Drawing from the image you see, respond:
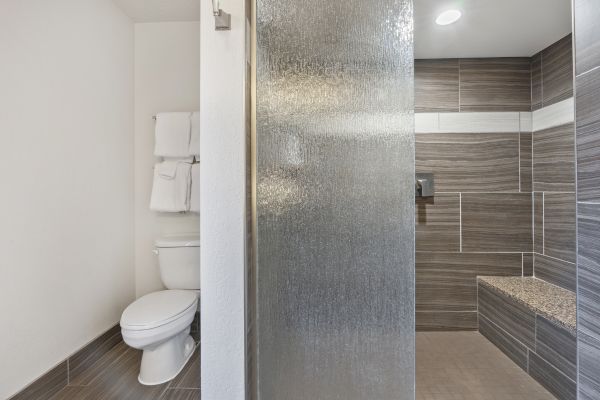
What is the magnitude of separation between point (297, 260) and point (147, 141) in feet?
6.12

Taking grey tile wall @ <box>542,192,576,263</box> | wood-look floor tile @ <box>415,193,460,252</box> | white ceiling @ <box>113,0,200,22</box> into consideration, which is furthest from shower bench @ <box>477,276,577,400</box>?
white ceiling @ <box>113,0,200,22</box>

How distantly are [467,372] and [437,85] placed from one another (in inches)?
69.0

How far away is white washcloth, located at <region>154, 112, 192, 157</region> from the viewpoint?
208cm

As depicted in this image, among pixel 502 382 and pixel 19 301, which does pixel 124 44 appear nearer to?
pixel 19 301

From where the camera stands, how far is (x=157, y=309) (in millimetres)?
1648

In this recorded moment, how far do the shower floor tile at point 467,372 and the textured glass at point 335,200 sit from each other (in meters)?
0.90

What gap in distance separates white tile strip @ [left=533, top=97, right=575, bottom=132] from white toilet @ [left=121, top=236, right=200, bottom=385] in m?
2.10

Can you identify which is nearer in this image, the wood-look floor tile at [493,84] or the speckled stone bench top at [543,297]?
the speckled stone bench top at [543,297]

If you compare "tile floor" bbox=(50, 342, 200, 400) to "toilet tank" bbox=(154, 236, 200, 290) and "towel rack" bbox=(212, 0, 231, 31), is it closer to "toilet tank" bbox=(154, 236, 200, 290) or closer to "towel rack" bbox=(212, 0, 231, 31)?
"toilet tank" bbox=(154, 236, 200, 290)

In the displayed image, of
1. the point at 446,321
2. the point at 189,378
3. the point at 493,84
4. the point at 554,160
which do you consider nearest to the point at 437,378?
the point at 446,321

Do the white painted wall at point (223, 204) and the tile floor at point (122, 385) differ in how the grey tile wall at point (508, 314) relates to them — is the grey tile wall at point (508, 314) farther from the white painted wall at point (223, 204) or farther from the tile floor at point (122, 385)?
the tile floor at point (122, 385)

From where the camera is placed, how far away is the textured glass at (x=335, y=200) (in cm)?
87

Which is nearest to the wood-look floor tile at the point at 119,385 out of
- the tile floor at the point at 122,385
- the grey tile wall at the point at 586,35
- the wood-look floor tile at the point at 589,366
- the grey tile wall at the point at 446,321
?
the tile floor at the point at 122,385

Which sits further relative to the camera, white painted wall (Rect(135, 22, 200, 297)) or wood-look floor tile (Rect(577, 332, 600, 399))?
white painted wall (Rect(135, 22, 200, 297))
